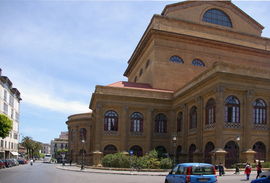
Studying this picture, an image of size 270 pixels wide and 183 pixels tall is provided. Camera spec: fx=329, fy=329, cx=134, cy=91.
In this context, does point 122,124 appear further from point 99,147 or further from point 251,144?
A: point 251,144


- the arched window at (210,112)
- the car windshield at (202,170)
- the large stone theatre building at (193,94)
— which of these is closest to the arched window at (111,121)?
the large stone theatre building at (193,94)

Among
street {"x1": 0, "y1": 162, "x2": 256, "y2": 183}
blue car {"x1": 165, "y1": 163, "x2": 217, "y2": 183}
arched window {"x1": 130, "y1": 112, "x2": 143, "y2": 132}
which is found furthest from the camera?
arched window {"x1": 130, "y1": 112, "x2": 143, "y2": 132}

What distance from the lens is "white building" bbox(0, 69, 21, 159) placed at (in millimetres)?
72312

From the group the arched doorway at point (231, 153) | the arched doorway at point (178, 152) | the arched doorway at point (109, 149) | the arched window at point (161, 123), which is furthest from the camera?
the arched window at point (161, 123)

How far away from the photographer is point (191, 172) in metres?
14.8

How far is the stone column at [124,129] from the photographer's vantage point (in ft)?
142

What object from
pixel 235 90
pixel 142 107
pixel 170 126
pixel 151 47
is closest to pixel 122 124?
pixel 142 107

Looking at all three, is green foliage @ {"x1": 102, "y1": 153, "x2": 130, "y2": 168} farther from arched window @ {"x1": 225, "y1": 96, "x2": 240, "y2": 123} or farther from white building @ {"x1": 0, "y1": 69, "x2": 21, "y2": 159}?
white building @ {"x1": 0, "y1": 69, "x2": 21, "y2": 159}

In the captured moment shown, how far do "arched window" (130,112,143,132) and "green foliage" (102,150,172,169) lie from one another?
799 centimetres

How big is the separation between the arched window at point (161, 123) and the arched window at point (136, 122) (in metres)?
2.28

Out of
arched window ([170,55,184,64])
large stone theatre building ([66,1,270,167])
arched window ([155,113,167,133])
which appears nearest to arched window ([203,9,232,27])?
large stone theatre building ([66,1,270,167])

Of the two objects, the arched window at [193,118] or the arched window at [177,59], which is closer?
the arched window at [193,118]

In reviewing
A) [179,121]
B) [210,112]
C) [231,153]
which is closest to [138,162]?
[210,112]

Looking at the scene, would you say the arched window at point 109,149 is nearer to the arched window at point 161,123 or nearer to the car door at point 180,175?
the arched window at point 161,123
